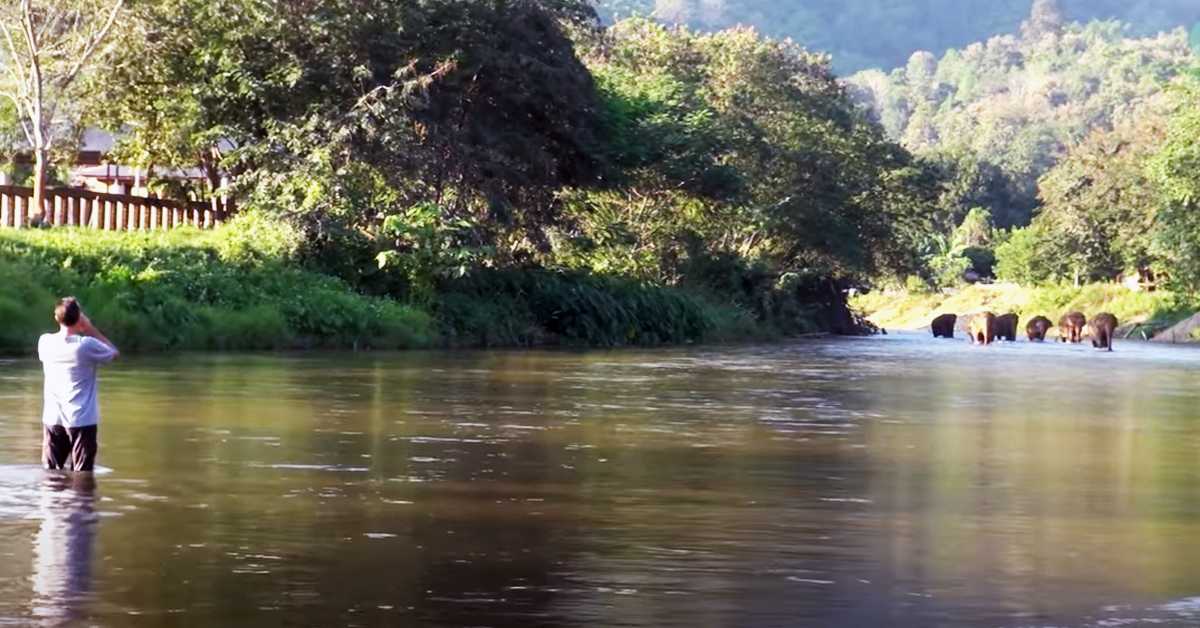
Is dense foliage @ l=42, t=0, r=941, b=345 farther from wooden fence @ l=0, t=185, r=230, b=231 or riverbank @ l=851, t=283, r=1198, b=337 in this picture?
riverbank @ l=851, t=283, r=1198, b=337

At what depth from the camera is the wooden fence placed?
43.0 metres

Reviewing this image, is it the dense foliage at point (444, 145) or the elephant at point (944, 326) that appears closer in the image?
the dense foliage at point (444, 145)

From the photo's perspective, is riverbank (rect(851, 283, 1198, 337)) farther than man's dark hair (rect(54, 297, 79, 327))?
Yes

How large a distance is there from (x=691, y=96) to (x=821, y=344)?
383 inches

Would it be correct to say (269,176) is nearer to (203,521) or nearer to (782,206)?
(782,206)

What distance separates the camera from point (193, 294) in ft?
124

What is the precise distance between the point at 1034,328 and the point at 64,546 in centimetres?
5920

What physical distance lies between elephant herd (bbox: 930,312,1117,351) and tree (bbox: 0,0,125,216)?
27164 millimetres

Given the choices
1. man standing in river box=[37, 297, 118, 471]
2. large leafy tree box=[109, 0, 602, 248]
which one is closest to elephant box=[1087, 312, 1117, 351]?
large leafy tree box=[109, 0, 602, 248]

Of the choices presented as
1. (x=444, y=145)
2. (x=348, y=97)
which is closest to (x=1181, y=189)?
(x=444, y=145)

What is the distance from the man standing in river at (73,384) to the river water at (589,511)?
312mm

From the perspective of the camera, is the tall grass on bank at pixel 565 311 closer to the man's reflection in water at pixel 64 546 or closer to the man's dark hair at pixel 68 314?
the man's dark hair at pixel 68 314

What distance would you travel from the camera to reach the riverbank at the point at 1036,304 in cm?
7688

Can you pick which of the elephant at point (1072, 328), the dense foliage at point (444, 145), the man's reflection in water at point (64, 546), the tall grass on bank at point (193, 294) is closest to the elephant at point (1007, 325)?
the elephant at point (1072, 328)
